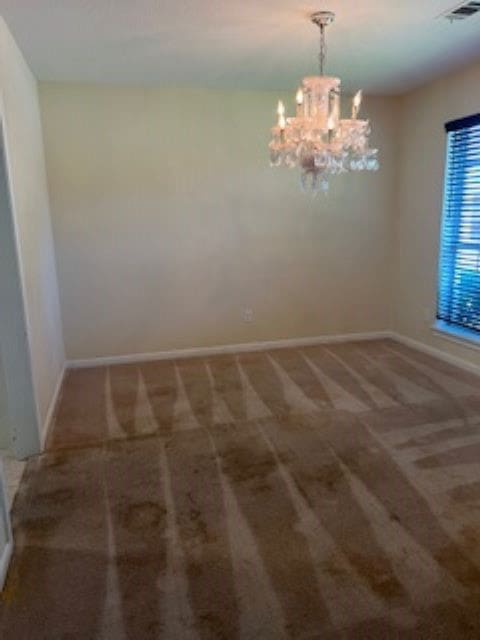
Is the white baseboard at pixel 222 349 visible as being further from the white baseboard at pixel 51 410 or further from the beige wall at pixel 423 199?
the beige wall at pixel 423 199

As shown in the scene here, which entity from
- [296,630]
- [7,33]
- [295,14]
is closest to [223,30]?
[295,14]

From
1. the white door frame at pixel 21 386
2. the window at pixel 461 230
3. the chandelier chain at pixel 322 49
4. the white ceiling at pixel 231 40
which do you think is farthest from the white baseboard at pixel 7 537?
the window at pixel 461 230

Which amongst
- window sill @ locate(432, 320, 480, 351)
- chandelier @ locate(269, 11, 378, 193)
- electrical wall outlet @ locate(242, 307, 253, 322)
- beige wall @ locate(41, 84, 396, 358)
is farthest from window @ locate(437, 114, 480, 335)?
electrical wall outlet @ locate(242, 307, 253, 322)

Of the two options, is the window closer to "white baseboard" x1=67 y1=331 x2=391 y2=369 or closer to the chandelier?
"white baseboard" x1=67 y1=331 x2=391 y2=369

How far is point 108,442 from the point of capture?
284 centimetres

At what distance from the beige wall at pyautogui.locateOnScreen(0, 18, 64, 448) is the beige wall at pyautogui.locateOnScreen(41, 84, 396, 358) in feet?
1.03

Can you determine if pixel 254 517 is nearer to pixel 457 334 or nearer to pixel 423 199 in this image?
pixel 457 334

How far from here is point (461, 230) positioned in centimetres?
393

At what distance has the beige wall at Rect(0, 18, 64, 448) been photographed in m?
2.61

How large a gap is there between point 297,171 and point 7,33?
104 inches

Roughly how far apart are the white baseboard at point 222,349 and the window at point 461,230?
999mm

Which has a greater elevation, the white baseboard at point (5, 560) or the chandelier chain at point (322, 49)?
the chandelier chain at point (322, 49)

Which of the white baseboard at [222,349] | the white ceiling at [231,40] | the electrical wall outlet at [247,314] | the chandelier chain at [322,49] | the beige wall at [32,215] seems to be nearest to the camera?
the white ceiling at [231,40]

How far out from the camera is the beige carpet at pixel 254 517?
1572 millimetres
